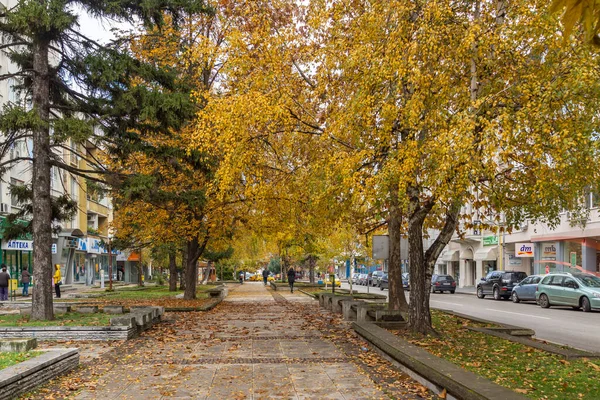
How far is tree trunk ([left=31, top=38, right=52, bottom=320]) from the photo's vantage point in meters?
15.4

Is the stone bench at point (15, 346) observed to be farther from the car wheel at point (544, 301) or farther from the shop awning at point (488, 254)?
the shop awning at point (488, 254)

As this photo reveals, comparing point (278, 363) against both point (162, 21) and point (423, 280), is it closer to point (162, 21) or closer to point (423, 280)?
point (423, 280)

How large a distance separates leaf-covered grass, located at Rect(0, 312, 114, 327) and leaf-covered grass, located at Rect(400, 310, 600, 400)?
739 cm

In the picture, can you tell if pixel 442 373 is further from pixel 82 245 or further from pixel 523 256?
pixel 82 245

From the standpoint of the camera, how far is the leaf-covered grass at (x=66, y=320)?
14.3 metres

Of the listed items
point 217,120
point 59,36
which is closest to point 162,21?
point 59,36

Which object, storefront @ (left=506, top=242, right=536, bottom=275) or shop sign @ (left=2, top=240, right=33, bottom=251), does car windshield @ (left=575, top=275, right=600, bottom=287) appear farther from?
shop sign @ (left=2, top=240, right=33, bottom=251)

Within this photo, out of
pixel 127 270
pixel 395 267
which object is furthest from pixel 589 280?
pixel 127 270

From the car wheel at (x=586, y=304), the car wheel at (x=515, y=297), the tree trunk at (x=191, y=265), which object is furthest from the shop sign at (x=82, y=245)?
the car wheel at (x=586, y=304)

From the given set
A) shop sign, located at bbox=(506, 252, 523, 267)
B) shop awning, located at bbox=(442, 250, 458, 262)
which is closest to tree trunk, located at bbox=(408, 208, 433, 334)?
shop sign, located at bbox=(506, 252, 523, 267)

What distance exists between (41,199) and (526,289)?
23548 millimetres

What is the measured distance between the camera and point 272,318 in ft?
63.2

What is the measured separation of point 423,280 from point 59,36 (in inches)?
426

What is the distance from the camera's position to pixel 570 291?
2600 cm
